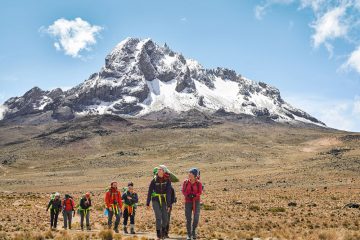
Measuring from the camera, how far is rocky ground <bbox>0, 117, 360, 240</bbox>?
2167cm

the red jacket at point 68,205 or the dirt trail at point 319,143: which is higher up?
the dirt trail at point 319,143

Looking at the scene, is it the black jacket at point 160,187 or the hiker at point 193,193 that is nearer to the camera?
the hiker at point 193,193

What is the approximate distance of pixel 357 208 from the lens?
90.3 feet

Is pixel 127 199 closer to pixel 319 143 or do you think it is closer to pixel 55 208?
pixel 55 208

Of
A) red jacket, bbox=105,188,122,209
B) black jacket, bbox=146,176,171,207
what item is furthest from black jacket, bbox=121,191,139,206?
black jacket, bbox=146,176,171,207

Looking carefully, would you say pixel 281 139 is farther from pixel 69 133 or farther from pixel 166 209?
pixel 166 209

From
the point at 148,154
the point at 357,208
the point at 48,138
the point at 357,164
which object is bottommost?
the point at 357,208

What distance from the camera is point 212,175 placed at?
287 feet

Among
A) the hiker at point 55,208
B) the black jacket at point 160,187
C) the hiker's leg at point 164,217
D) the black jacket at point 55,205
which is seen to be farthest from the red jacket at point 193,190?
the black jacket at point 55,205

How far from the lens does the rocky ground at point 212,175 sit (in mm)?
21672

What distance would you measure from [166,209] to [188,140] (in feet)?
483

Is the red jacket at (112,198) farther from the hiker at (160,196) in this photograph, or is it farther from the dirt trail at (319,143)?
the dirt trail at (319,143)

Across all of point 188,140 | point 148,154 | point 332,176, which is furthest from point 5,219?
point 188,140

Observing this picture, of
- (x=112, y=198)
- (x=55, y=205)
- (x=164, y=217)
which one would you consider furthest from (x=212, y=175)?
(x=164, y=217)
